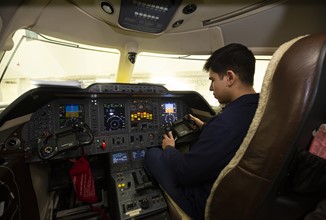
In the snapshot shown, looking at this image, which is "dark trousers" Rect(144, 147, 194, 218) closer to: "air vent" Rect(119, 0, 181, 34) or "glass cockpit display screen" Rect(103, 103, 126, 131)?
"glass cockpit display screen" Rect(103, 103, 126, 131)

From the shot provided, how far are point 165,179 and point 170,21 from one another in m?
1.24

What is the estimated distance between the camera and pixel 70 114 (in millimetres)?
1400

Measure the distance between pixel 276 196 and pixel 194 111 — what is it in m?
1.30

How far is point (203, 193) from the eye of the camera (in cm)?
99

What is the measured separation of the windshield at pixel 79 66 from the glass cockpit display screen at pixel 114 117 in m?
0.34

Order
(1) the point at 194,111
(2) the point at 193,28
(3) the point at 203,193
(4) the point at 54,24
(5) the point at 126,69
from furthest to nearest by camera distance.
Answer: (5) the point at 126,69 < (1) the point at 194,111 < (2) the point at 193,28 < (4) the point at 54,24 < (3) the point at 203,193

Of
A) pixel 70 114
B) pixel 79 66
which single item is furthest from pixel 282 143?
pixel 79 66

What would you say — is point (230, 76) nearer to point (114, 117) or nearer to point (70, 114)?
point (114, 117)

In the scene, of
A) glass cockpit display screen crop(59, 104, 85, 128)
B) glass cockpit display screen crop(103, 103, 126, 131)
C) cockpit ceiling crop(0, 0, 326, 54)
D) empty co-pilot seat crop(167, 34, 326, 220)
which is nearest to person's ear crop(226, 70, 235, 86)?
empty co-pilot seat crop(167, 34, 326, 220)

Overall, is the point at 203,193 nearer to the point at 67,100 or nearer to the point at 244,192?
the point at 244,192

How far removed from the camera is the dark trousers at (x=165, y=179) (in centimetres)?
103

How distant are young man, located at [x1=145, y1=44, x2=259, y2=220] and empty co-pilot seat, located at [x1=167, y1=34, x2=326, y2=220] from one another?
16 cm

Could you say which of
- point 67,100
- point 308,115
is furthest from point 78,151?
point 308,115

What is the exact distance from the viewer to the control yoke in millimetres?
1069
